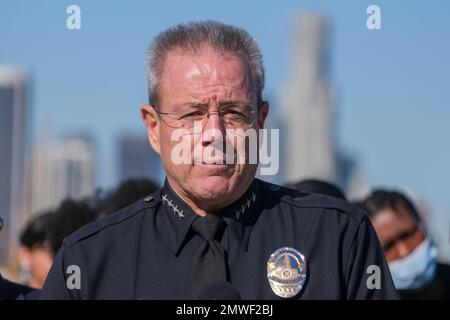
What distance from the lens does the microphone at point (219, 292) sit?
341 cm

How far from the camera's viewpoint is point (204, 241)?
364 centimetres

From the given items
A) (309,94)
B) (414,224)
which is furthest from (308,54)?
(414,224)

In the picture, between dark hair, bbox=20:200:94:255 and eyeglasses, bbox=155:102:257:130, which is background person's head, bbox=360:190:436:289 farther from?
eyeglasses, bbox=155:102:257:130

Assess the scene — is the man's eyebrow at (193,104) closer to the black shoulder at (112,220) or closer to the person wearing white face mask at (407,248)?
the black shoulder at (112,220)

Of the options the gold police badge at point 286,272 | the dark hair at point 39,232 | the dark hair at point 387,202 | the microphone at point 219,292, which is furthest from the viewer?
the dark hair at point 387,202

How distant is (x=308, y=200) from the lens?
3.77 metres

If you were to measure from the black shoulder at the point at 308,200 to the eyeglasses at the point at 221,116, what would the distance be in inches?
11.6

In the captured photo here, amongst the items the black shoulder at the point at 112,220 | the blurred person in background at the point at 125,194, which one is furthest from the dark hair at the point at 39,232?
the black shoulder at the point at 112,220

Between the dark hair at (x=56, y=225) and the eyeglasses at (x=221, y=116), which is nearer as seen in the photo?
the eyeglasses at (x=221, y=116)

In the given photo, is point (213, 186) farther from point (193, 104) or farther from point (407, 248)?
point (407, 248)
